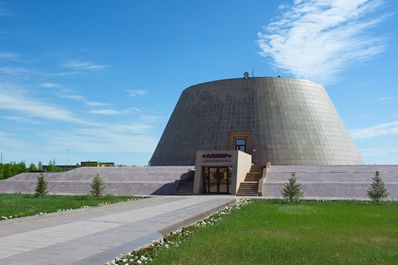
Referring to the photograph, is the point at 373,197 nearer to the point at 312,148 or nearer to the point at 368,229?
the point at 368,229

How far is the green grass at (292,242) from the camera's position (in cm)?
755

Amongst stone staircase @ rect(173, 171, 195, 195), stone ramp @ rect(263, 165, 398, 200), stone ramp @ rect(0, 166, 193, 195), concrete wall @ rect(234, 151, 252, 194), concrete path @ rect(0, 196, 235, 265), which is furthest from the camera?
stone ramp @ rect(0, 166, 193, 195)

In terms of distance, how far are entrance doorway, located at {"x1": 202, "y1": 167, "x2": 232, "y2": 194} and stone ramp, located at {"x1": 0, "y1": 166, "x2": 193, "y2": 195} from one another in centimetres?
237

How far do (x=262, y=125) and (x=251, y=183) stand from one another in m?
A: 11.7

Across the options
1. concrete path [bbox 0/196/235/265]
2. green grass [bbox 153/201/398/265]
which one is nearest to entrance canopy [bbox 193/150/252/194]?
concrete path [bbox 0/196/235/265]

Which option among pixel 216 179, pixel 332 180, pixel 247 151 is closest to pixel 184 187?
pixel 216 179

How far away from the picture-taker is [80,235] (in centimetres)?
1022

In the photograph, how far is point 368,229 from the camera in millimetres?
11539

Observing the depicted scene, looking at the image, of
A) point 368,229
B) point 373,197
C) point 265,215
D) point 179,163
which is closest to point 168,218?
point 265,215

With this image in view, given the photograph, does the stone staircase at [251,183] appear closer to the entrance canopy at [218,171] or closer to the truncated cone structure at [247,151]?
the truncated cone structure at [247,151]

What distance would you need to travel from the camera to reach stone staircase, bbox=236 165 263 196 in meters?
29.1

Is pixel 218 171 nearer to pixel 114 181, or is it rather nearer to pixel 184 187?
pixel 184 187

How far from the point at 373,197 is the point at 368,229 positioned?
36.3ft

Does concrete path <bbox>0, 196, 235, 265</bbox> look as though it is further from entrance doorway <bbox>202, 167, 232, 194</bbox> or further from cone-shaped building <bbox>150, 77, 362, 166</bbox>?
cone-shaped building <bbox>150, 77, 362, 166</bbox>
